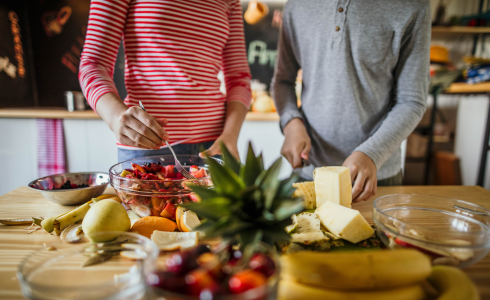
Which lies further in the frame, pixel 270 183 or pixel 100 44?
pixel 100 44

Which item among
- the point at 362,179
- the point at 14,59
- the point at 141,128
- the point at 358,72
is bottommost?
the point at 362,179

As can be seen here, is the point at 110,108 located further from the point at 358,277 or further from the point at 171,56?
the point at 358,277

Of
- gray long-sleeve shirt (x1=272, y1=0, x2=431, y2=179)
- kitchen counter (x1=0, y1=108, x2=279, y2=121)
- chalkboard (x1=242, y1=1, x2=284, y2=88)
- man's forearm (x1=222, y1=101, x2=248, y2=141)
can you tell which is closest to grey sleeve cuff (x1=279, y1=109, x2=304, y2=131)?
gray long-sleeve shirt (x1=272, y1=0, x2=431, y2=179)

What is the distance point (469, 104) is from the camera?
3.04 meters

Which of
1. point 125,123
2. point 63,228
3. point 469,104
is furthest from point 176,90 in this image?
point 469,104

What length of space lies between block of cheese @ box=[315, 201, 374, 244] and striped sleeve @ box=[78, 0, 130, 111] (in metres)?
0.77

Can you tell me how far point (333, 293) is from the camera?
15.9 inches

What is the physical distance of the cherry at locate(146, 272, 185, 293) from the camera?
341 millimetres

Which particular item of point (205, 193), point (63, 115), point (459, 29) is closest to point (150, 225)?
point (205, 193)

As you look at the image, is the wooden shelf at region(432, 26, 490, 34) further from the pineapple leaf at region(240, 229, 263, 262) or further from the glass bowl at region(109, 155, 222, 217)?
Result: the pineapple leaf at region(240, 229, 263, 262)

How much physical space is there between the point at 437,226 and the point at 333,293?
0.46 metres

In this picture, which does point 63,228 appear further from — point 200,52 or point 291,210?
point 200,52

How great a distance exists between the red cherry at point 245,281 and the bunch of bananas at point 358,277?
94 mm

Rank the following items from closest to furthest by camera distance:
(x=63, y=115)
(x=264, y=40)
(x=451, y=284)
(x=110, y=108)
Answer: (x=451, y=284), (x=110, y=108), (x=63, y=115), (x=264, y=40)
